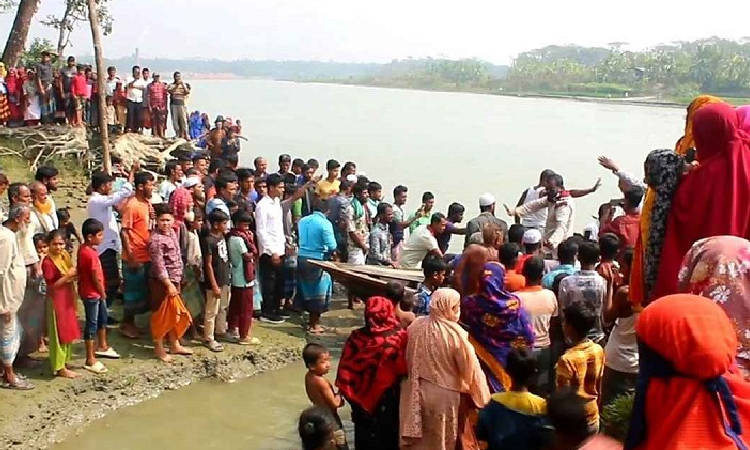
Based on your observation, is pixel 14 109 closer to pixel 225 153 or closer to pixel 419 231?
pixel 225 153

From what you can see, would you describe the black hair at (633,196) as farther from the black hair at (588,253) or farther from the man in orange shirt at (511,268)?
the man in orange shirt at (511,268)

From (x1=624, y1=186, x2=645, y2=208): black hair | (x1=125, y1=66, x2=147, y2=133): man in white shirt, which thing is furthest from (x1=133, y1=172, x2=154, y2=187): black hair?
(x1=125, y1=66, x2=147, y2=133): man in white shirt

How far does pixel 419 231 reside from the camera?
7.99 metres

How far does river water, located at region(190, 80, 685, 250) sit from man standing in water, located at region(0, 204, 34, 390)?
14485 millimetres

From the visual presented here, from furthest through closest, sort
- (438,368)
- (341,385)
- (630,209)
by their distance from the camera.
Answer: (630,209)
(341,385)
(438,368)

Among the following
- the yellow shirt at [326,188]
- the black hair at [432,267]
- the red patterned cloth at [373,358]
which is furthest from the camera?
the yellow shirt at [326,188]

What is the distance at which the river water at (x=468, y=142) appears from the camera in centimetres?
2598

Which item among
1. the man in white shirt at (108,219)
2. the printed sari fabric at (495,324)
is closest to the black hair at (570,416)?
the printed sari fabric at (495,324)

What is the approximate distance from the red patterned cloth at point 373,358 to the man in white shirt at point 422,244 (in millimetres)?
3206

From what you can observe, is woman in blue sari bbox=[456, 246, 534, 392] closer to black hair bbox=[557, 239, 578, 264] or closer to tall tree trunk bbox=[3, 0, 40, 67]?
black hair bbox=[557, 239, 578, 264]

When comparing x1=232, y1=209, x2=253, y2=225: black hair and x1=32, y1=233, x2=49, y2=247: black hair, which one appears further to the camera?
x1=232, y1=209, x2=253, y2=225: black hair

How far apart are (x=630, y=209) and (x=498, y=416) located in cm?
333

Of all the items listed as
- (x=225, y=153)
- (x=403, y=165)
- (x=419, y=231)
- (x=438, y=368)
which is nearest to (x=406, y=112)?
(x=403, y=165)

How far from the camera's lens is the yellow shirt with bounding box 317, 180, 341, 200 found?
375 inches
